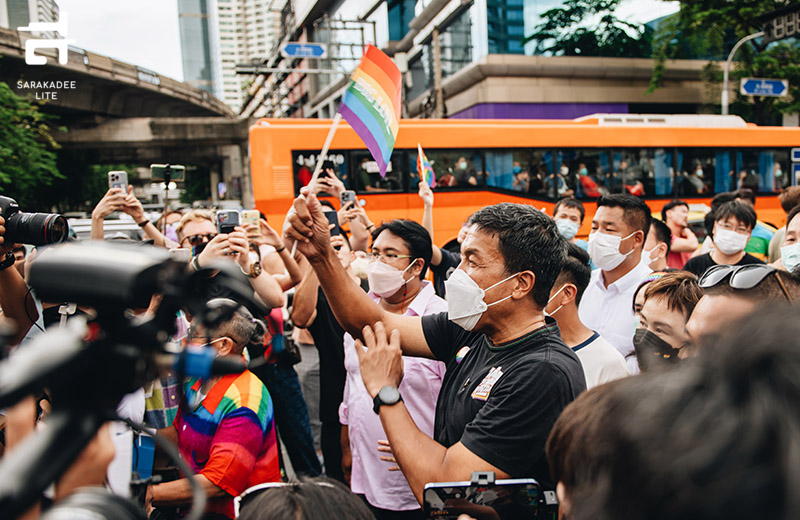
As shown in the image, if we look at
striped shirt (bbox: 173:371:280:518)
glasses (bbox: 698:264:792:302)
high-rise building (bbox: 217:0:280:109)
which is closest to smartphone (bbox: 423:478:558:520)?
glasses (bbox: 698:264:792:302)

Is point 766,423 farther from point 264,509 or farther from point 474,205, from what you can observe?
point 474,205

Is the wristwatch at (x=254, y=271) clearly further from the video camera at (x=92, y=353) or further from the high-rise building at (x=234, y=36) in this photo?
the high-rise building at (x=234, y=36)

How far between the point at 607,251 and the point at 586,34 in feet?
76.2

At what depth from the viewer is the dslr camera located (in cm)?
258

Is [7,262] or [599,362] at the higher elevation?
[7,262]

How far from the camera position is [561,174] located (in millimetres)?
12570

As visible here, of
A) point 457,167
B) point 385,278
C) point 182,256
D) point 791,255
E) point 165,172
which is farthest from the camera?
point 457,167

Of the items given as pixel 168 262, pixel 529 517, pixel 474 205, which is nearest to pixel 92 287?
pixel 168 262

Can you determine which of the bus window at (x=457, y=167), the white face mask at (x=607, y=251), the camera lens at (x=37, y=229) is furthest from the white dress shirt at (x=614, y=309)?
the bus window at (x=457, y=167)

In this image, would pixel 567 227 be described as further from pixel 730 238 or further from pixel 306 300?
pixel 306 300

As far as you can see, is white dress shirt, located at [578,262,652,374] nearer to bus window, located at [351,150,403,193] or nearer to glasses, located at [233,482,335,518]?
glasses, located at [233,482,335,518]

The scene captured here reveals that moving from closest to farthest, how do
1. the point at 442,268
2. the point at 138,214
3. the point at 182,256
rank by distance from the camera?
1. the point at 182,256
2. the point at 138,214
3. the point at 442,268

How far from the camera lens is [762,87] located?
16703mm

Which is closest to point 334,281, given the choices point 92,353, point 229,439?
point 229,439
